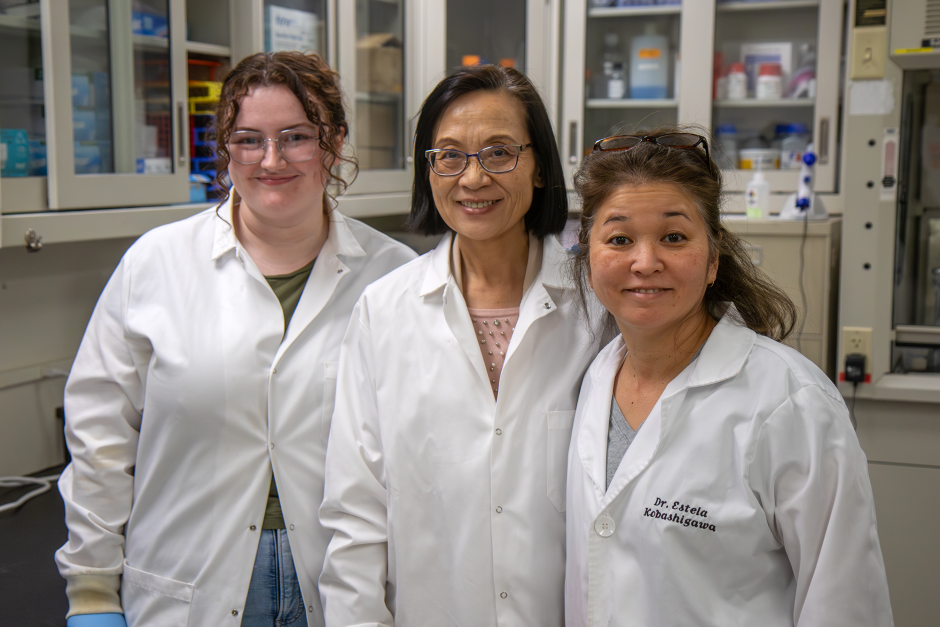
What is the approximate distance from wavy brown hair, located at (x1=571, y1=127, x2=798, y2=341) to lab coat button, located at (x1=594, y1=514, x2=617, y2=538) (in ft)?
1.07

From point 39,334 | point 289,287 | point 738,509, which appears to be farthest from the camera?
point 39,334

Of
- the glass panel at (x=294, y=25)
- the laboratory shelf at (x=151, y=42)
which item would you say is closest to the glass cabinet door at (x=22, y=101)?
the laboratory shelf at (x=151, y=42)

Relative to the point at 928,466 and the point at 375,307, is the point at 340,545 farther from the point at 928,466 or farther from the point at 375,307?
the point at 928,466

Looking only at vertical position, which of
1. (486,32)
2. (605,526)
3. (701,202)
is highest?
(486,32)

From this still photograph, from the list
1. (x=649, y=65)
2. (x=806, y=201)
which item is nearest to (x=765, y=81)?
(x=649, y=65)

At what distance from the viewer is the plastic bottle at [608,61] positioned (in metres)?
2.94

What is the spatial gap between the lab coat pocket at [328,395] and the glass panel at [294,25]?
1.06m

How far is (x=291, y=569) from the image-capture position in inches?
52.2

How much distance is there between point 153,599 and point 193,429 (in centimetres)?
29

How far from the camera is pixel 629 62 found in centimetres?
296

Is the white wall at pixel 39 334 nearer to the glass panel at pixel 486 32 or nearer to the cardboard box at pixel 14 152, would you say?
the cardboard box at pixel 14 152

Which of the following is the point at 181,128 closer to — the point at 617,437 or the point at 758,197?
the point at 617,437

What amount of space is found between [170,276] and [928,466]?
2.06m

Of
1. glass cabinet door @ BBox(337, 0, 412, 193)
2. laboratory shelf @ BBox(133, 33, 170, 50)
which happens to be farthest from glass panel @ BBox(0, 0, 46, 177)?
glass cabinet door @ BBox(337, 0, 412, 193)
